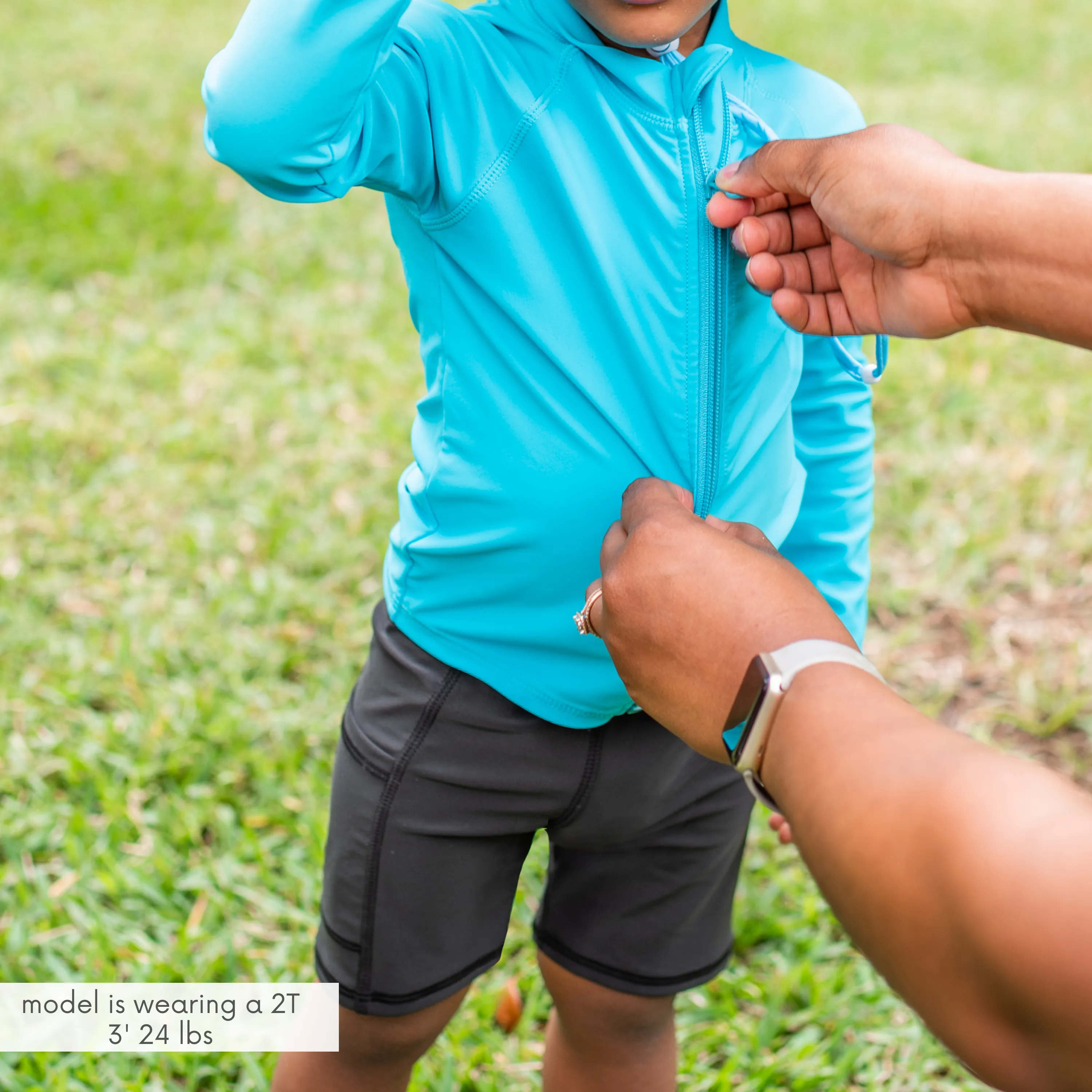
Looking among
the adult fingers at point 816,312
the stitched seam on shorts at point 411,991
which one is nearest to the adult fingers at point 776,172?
the adult fingers at point 816,312

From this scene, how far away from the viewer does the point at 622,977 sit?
155 centimetres

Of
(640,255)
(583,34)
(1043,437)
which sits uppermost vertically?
(583,34)

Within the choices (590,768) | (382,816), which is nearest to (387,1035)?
(382,816)

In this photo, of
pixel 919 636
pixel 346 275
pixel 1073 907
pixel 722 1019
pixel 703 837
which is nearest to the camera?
pixel 1073 907

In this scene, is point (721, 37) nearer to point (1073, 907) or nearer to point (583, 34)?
point (583, 34)

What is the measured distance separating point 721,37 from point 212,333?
3.05 meters

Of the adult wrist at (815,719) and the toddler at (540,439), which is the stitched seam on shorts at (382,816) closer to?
the toddler at (540,439)

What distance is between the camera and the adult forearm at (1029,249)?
105 cm

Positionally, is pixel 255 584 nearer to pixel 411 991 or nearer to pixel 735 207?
pixel 411 991

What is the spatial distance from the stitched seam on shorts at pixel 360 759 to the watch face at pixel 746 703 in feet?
1.72

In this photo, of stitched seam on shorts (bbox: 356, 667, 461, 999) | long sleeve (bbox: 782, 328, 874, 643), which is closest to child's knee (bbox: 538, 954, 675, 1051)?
stitched seam on shorts (bbox: 356, 667, 461, 999)

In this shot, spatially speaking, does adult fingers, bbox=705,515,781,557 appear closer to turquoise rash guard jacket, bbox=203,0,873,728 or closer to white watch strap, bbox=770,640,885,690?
turquoise rash guard jacket, bbox=203,0,873,728

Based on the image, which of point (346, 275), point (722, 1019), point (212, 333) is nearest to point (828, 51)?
point (346, 275)

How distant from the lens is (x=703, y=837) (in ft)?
4.95
